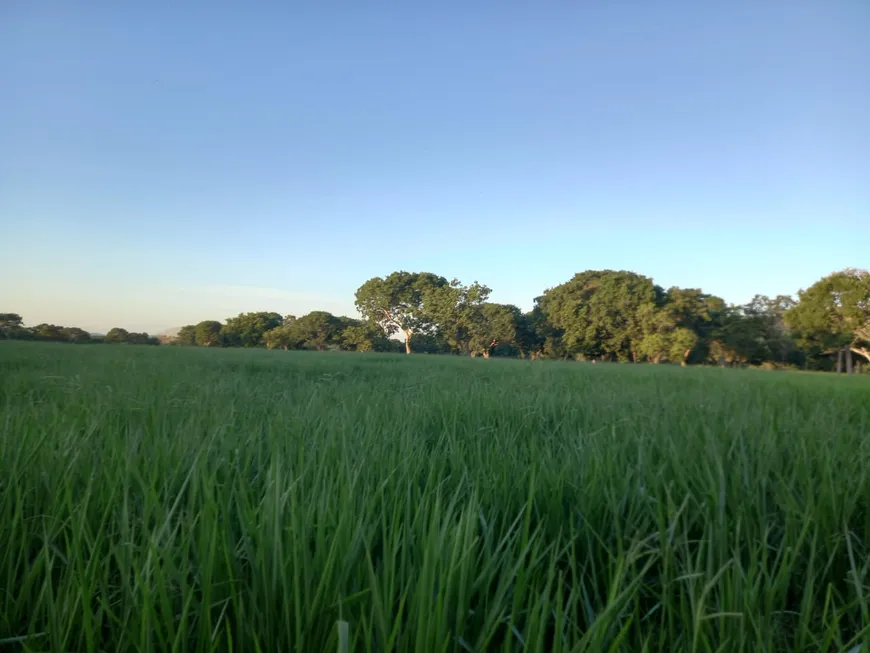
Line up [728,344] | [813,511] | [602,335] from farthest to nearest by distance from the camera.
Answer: [602,335]
[728,344]
[813,511]

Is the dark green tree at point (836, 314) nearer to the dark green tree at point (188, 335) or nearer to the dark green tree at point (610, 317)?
the dark green tree at point (610, 317)

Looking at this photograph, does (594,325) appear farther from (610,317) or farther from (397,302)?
(397,302)

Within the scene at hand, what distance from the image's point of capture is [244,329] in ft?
136

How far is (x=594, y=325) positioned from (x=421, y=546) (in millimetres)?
36362

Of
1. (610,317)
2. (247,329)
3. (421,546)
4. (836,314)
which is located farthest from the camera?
(247,329)

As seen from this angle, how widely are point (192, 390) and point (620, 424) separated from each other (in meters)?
2.96

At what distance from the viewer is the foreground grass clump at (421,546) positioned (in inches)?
23.9

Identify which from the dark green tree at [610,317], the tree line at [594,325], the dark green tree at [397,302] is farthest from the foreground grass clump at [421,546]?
the dark green tree at [397,302]

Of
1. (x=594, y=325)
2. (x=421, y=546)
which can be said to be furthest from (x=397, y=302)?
(x=421, y=546)

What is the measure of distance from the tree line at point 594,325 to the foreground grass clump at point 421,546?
2594 cm

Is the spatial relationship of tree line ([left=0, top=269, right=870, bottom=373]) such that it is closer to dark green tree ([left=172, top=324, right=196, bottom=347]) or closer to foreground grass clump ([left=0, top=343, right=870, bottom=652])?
dark green tree ([left=172, top=324, right=196, bottom=347])

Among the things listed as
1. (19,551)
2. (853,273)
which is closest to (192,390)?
(19,551)

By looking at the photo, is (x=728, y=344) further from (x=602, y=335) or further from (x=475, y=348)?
(x=475, y=348)

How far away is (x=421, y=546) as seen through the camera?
31.2 inches
